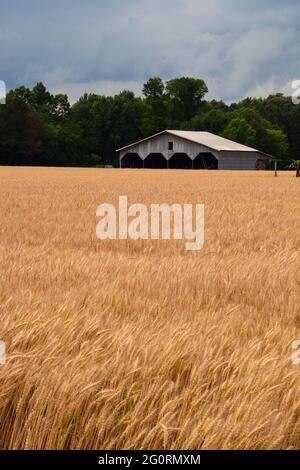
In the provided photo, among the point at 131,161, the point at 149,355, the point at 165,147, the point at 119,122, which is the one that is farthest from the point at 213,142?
the point at 149,355

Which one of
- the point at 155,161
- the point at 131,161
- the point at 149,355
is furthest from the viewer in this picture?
the point at 131,161

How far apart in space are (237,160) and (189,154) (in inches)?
239

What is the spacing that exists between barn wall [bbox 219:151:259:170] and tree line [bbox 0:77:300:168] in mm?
11106

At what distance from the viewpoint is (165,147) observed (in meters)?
78.8

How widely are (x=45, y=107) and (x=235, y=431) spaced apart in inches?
4591

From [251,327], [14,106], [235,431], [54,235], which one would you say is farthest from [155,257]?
[14,106]

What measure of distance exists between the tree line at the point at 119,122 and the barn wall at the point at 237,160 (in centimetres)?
1111

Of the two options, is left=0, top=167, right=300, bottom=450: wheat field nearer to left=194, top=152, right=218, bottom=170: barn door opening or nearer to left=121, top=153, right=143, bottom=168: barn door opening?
left=194, top=152, right=218, bottom=170: barn door opening

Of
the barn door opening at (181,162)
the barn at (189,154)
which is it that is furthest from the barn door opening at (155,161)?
the barn door opening at (181,162)

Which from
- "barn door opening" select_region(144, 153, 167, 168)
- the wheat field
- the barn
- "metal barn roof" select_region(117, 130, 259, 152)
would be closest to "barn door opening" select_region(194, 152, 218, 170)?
the barn

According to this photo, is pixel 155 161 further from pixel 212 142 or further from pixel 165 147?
pixel 212 142

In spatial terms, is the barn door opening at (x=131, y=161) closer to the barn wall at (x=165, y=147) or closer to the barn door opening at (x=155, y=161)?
the barn wall at (x=165, y=147)

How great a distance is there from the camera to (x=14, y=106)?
89812mm
